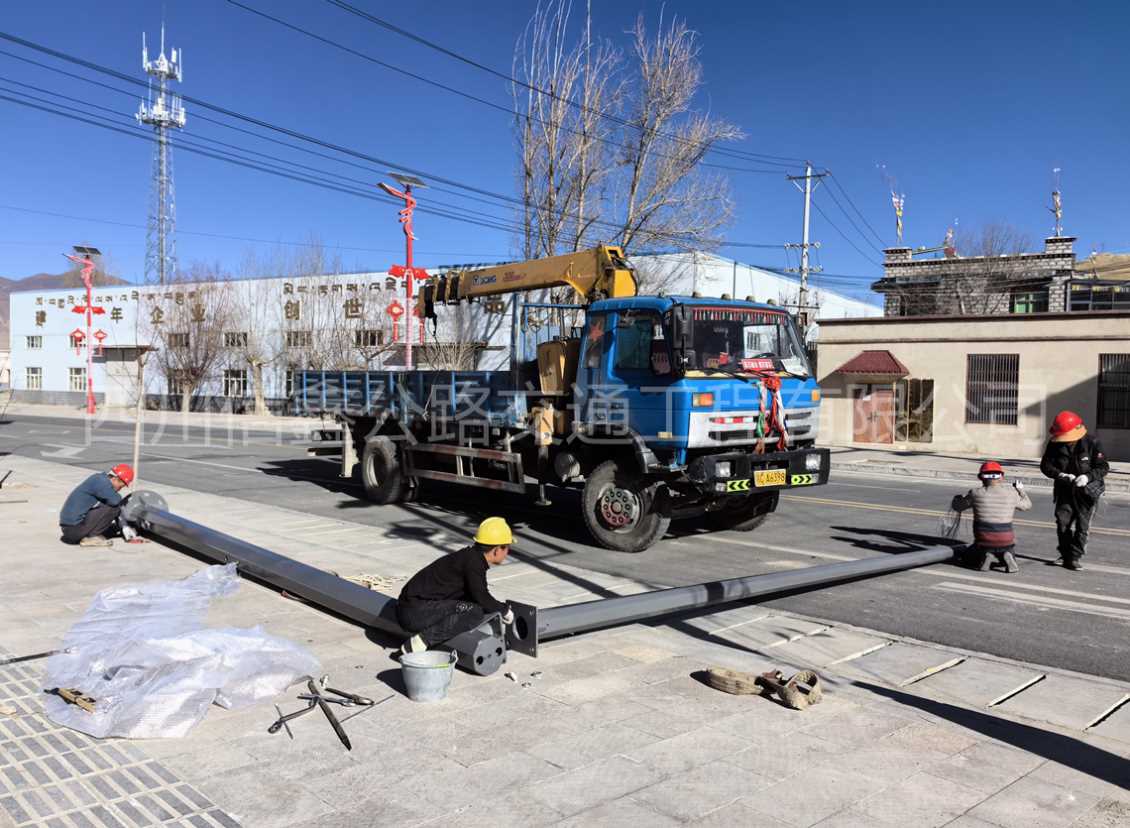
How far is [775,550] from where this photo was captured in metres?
9.94

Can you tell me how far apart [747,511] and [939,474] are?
9926 mm

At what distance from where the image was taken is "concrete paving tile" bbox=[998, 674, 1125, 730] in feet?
16.3

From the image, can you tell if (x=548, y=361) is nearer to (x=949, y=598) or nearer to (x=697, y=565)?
(x=697, y=565)

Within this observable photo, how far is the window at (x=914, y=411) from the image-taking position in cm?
2502

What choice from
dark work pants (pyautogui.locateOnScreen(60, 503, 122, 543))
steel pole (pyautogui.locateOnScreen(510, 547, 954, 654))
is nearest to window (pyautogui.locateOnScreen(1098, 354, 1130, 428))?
steel pole (pyautogui.locateOnScreen(510, 547, 954, 654))

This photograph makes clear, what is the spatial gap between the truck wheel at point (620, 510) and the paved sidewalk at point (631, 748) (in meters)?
2.95

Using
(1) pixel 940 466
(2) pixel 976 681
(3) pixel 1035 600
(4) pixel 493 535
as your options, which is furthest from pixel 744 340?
(1) pixel 940 466

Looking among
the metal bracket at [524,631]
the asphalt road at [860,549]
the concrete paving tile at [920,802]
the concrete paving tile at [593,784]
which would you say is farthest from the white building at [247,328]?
the concrete paving tile at [920,802]

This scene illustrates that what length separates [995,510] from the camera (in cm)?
869

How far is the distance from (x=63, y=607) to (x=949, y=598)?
7752 mm

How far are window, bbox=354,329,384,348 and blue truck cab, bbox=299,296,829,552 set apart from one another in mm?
27023

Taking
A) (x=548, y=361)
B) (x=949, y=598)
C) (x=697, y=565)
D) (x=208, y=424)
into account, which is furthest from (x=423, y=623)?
(x=208, y=424)

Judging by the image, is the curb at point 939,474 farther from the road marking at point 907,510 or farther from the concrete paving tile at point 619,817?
the concrete paving tile at point 619,817

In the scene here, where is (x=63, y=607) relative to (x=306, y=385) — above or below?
below
